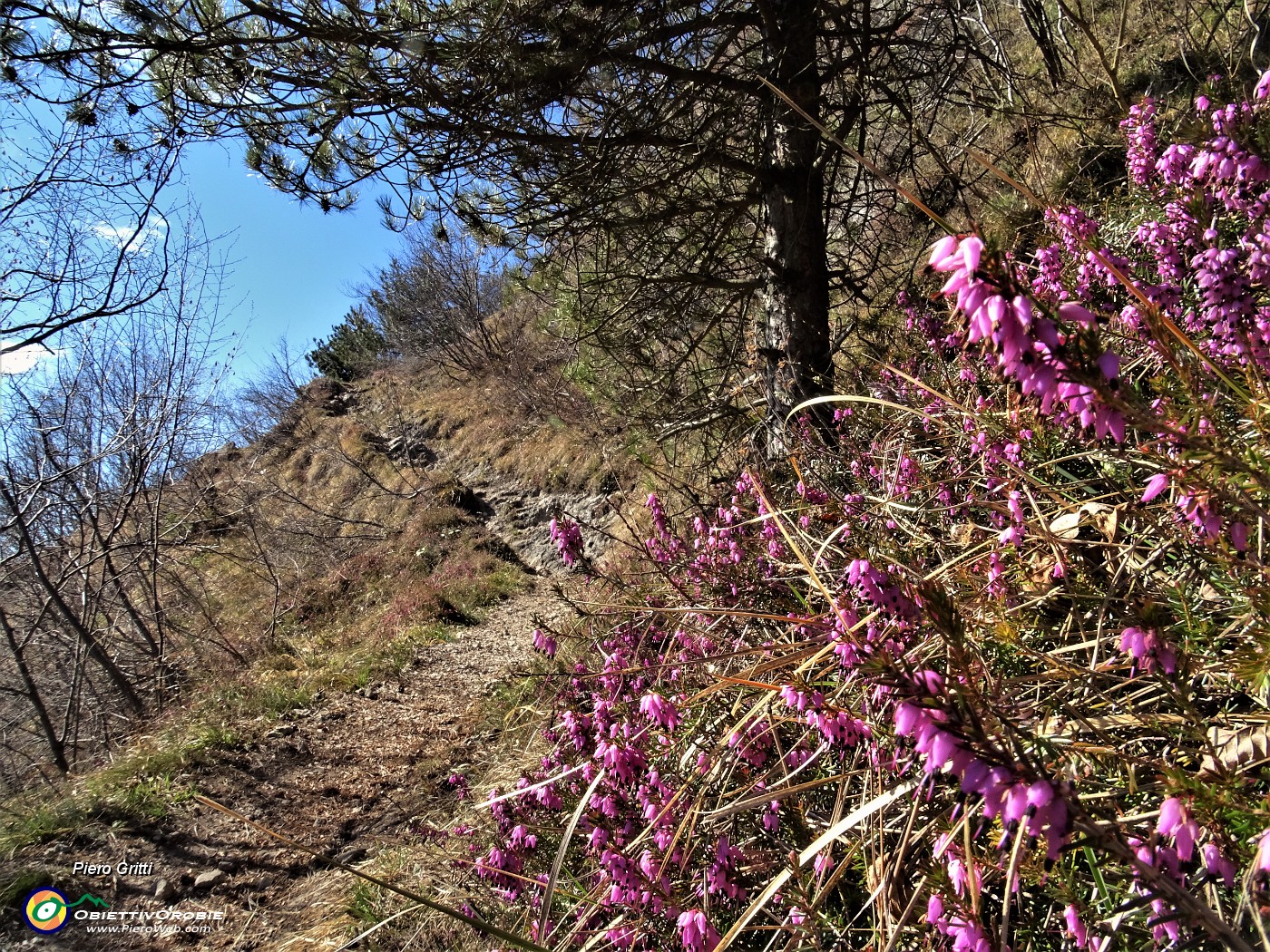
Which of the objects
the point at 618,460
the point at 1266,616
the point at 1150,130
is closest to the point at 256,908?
the point at 1266,616

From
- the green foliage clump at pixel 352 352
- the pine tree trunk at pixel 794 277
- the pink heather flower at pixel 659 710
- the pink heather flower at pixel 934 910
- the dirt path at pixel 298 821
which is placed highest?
the green foliage clump at pixel 352 352

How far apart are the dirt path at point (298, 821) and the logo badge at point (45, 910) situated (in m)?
0.08

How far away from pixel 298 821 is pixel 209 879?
0.76 m

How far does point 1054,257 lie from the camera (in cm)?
293

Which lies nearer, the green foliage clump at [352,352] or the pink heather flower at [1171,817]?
the pink heather flower at [1171,817]

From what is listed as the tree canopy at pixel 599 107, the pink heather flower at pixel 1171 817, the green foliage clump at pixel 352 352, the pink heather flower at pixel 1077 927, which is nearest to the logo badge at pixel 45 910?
the tree canopy at pixel 599 107

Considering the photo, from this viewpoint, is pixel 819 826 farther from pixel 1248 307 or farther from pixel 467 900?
pixel 467 900

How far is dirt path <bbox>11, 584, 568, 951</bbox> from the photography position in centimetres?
459

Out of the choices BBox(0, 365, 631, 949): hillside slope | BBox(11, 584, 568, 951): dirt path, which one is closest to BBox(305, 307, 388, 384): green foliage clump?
BBox(0, 365, 631, 949): hillside slope

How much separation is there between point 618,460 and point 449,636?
3.78 meters

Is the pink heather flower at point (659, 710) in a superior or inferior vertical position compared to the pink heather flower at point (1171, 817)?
superior

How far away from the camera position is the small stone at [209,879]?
502 cm

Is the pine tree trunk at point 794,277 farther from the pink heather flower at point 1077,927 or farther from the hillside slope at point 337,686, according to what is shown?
the pink heather flower at point 1077,927

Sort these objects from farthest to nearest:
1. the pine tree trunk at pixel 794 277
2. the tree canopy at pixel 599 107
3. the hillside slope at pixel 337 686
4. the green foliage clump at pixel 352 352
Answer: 1. the green foliage clump at pixel 352 352
2. the hillside slope at pixel 337 686
3. the pine tree trunk at pixel 794 277
4. the tree canopy at pixel 599 107
